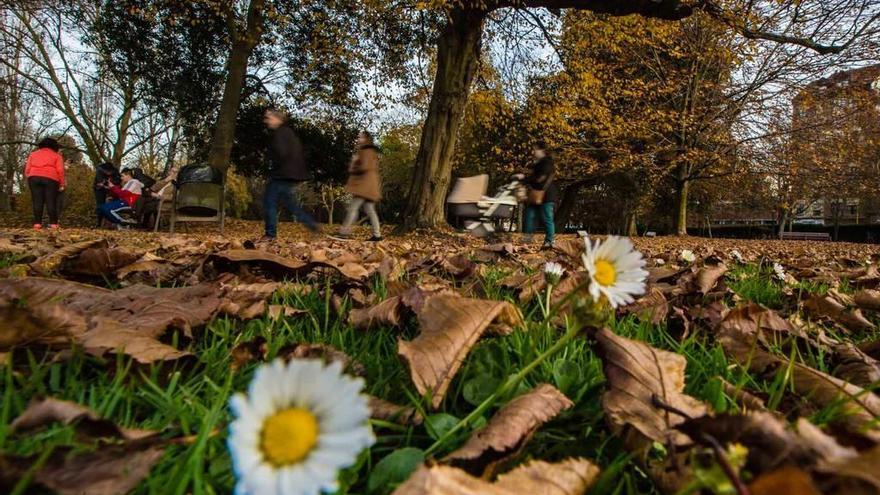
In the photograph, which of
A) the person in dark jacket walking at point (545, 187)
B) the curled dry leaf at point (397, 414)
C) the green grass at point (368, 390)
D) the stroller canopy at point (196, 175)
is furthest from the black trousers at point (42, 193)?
the curled dry leaf at point (397, 414)

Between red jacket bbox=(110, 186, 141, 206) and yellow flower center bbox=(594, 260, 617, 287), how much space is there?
534 inches

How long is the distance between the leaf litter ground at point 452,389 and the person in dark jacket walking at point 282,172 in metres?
5.79

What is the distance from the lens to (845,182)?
1956 cm

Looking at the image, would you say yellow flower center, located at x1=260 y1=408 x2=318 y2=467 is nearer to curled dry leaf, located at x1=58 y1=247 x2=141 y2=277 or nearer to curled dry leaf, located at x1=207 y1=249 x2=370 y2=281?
curled dry leaf, located at x1=207 y1=249 x2=370 y2=281

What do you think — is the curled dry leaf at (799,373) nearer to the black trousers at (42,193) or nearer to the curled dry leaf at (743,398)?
the curled dry leaf at (743,398)

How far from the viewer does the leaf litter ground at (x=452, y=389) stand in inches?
21.0

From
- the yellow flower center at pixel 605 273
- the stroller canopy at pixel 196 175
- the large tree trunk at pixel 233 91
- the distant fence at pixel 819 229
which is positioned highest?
the large tree trunk at pixel 233 91

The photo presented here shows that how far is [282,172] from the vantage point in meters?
7.58

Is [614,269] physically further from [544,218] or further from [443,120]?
[443,120]

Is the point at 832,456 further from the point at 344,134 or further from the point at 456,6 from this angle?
the point at 344,134

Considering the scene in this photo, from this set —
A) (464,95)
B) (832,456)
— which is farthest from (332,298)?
(464,95)

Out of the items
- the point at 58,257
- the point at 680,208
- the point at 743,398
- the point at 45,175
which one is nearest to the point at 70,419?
the point at 743,398

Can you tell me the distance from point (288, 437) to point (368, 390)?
58 centimetres

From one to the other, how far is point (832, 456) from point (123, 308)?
1.42 m
